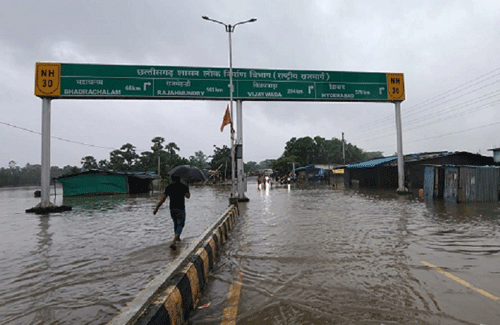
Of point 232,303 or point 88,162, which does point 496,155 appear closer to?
point 232,303

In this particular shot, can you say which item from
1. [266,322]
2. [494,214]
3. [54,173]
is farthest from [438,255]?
[54,173]

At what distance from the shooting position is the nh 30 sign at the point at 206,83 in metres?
14.8

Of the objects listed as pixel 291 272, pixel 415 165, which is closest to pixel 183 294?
pixel 291 272

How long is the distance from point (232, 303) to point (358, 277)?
Answer: 1.88m

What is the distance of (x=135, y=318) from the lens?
233cm

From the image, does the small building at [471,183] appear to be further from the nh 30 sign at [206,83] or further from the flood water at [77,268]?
the flood water at [77,268]

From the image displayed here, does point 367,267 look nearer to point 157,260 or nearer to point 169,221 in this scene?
point 157,260

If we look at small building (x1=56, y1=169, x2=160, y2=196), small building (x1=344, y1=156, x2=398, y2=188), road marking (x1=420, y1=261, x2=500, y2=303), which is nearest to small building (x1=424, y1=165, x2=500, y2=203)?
road marking (x1=420, y1=261, x2=500, y2=303)

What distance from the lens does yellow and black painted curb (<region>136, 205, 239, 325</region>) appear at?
8.19 ft

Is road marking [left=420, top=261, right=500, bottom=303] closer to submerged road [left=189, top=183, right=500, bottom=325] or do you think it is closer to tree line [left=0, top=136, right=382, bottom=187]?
submerged road [left=189, top=183, right=500, bottom=325]

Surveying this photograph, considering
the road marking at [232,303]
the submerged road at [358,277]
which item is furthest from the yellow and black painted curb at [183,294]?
the road marking at [232,303]

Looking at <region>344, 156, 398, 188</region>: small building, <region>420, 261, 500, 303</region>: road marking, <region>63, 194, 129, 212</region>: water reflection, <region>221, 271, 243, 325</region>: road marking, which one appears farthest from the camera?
<region>344, 156, 398, 188</region>: small building

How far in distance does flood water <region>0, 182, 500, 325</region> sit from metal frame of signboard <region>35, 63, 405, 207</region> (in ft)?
28.6

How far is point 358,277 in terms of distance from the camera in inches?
162
